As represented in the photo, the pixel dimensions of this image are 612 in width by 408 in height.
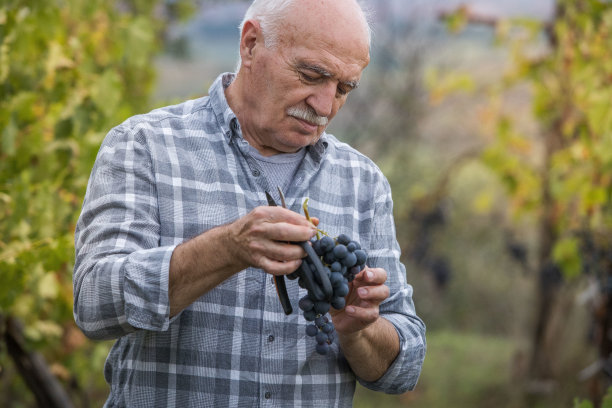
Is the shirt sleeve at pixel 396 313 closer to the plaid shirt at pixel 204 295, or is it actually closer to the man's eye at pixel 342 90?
the plaid shirt at pixel 204 295

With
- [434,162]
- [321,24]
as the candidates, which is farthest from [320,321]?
[434,162]

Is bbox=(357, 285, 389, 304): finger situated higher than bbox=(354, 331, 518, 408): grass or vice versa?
bbox=(357, 285, 389, 304): finger

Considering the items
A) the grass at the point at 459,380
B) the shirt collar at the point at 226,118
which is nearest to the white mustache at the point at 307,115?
the shirt collar at the point at 226,118

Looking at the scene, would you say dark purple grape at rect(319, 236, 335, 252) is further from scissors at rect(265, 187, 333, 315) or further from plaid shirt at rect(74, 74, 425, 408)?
plaid shirt at rect(74, 74, 425, 408)

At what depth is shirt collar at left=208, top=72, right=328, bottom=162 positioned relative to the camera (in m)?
1.86

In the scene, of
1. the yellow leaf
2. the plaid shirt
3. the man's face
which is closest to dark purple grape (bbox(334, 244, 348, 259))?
the plaid shirt

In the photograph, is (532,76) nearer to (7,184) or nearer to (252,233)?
(7,184)

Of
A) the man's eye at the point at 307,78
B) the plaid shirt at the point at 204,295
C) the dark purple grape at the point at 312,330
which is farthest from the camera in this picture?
the man's eye at the point at 307,78

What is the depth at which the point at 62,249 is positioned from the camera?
7.56ft

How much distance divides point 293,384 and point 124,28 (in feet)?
6.50

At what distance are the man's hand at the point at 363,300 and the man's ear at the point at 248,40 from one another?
0.67m

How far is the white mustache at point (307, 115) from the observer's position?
182 centimetres

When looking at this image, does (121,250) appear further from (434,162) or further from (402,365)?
(434,162)

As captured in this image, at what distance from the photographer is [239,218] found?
5.31ft
